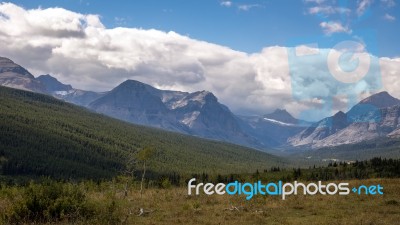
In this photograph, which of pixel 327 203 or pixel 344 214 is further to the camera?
pixel 327 203

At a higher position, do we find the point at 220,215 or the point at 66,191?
the point at 66,191

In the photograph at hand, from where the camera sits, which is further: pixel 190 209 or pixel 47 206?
pixel 190 209

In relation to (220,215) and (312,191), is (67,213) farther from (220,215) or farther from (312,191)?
(312,191)

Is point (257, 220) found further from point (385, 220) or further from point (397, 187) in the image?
point (397, 187)

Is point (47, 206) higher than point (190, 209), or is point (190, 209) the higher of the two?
point (47, 206)

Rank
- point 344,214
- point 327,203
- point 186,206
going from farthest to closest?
point 327,203 → point 186,206 → point 344,214

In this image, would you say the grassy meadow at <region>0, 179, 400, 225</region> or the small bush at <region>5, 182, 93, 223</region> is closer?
the small bush at <region>5, 182, 93, 223</region>

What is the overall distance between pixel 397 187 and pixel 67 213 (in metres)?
30.9

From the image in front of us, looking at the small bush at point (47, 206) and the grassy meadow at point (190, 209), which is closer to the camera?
the small bush at point (47, 206)

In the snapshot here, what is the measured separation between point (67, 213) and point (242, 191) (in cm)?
2246

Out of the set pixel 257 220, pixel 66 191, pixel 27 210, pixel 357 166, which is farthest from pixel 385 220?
pixel 357 166

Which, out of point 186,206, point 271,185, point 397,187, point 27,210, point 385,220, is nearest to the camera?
point 27,210

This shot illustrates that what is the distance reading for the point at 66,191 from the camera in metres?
21.2

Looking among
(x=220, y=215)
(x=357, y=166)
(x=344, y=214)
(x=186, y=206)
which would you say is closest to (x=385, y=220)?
(x=344, y=214)
